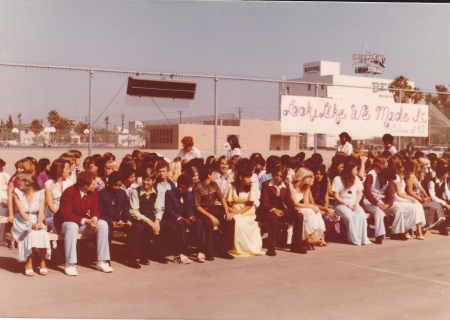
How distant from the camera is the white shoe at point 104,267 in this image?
6807 millimetres

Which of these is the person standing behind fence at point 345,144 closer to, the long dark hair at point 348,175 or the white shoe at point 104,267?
the long dark hair at point 348,175

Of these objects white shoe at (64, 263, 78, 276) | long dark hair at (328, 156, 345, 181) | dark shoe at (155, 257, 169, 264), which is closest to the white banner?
long dark hair at (328, 156, 345, 181)

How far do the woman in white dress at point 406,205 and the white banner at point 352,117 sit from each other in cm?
265

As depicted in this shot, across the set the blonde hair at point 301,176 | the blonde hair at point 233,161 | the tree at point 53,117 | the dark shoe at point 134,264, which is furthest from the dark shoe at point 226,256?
the tree at point 53,117

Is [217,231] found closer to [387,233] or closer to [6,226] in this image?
[6,226]

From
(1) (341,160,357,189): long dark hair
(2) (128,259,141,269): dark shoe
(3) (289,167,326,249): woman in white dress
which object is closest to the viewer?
(2) (128,259,141,269): dark shoe

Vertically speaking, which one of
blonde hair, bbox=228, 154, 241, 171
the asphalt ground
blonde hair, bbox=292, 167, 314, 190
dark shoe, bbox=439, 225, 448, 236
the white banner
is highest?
the white banner

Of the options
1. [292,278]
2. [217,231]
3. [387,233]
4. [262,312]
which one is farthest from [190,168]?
[387,233]

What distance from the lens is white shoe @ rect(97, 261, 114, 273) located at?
6.81 meters

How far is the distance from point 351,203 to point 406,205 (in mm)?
1249

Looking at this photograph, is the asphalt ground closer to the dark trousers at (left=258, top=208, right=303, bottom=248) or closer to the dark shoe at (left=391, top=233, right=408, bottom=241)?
the dark trousers at (left=258, top=208, right=303, bottom=248)

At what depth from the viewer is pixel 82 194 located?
22.8 feet

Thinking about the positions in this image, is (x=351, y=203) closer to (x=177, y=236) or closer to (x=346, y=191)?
(x=346, y=191)

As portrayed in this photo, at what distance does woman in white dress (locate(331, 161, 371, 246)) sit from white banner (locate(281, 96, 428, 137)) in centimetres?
281
